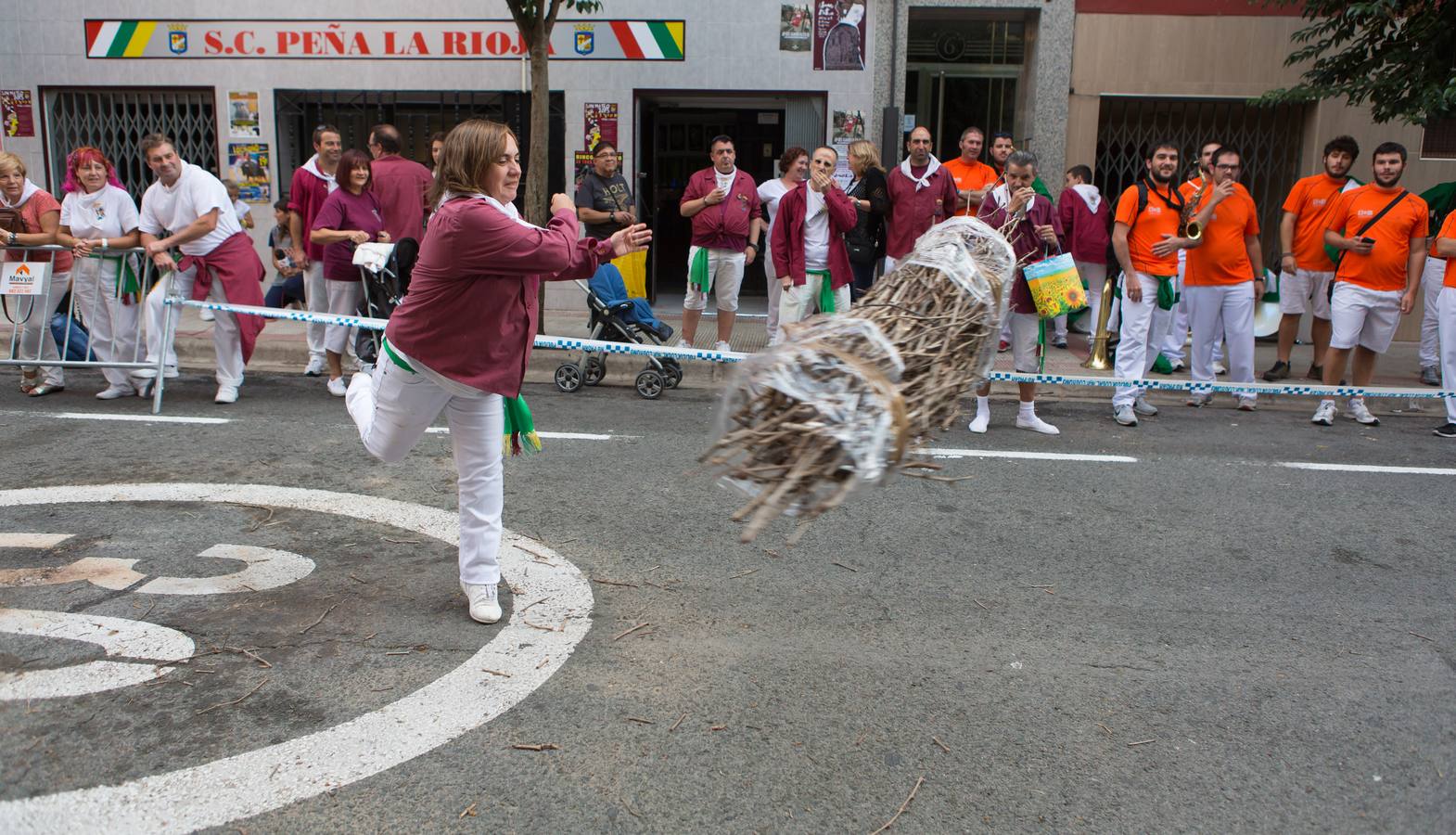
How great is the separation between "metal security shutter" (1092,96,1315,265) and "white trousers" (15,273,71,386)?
1108cm

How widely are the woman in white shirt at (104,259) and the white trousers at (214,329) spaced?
7.8 inches

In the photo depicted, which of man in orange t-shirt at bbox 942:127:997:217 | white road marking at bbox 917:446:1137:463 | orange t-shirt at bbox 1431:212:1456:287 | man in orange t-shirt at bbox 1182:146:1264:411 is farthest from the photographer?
man in orange t-shirt at bbox 942:127:997:217

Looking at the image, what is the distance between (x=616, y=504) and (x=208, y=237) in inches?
174

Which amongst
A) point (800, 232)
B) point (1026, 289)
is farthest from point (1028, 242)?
point (800, 232)

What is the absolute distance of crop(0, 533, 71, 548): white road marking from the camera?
5121 millimetres

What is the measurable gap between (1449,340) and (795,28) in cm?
789

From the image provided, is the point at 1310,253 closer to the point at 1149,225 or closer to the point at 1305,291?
the point at 1305,291

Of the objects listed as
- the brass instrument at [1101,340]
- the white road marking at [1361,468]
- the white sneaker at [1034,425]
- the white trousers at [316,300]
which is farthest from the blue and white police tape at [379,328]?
the brass instrument at [1101,340]

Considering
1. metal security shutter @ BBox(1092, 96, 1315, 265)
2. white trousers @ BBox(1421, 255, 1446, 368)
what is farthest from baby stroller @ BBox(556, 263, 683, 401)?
metal security shutter @ BBox(1092, 96, 1315, 265)

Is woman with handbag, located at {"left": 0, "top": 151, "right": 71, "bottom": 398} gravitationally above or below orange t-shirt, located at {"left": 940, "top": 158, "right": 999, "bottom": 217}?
below

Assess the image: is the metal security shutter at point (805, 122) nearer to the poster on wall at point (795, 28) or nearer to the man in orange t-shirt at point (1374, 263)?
the poster on wall at point (795, 28)

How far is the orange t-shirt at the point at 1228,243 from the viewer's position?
8.70 m

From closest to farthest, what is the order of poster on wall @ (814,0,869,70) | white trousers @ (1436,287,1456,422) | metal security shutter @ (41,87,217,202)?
1. white trousers @ (1436,287,1456,422)
2. poster on wall @ (814,0,869,70)
3. metal security shutter @ (41,87,217,202)

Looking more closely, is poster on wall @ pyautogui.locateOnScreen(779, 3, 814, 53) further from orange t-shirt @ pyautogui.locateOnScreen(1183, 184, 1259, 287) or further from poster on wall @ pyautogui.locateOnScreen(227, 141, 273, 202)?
poster on wall @ pyautogui.locateOnScreen(227, 141, 273, 202)
